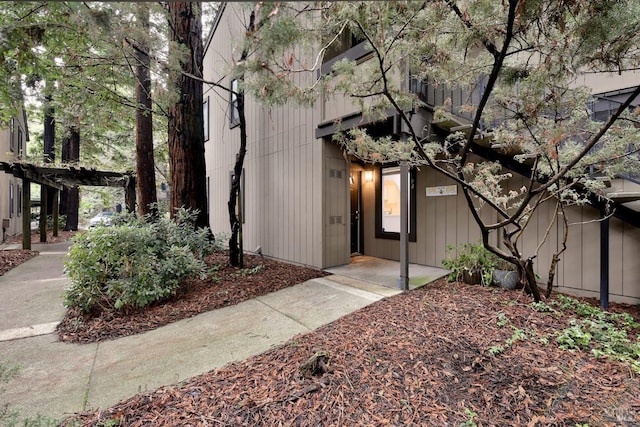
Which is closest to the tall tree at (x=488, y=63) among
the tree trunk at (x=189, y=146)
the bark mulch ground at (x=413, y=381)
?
the bark mulch ground at (x=413, y=381)

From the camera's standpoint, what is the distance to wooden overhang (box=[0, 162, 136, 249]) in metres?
7.81

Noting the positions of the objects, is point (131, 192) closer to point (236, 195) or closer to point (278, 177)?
point (278, 177)

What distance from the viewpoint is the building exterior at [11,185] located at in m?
10.4

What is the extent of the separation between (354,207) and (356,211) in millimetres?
108

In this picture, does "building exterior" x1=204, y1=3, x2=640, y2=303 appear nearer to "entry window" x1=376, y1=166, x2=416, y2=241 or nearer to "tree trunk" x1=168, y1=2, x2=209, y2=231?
"entry window" x1=376, y1=166, x2=416, y2=241

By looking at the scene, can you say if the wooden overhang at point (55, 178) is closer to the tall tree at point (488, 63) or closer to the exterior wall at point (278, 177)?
the exterior wall at point (278, 177)

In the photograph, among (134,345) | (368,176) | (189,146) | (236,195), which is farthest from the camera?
(368,176)

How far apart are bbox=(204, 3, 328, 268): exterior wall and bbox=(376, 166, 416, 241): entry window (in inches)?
63.2

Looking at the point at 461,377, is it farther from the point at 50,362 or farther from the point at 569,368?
the point at 50,362

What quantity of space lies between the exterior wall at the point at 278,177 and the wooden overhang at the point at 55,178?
299 centimetres

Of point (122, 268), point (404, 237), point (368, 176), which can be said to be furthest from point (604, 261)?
point (122, 268)

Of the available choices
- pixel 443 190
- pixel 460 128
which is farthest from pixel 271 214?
pixel 460 128

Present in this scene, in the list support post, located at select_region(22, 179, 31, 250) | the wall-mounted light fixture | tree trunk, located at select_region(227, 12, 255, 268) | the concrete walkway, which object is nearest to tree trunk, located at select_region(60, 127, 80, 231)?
support post, located at select_region(22, 179, 31, 250)

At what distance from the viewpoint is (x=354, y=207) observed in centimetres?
709
